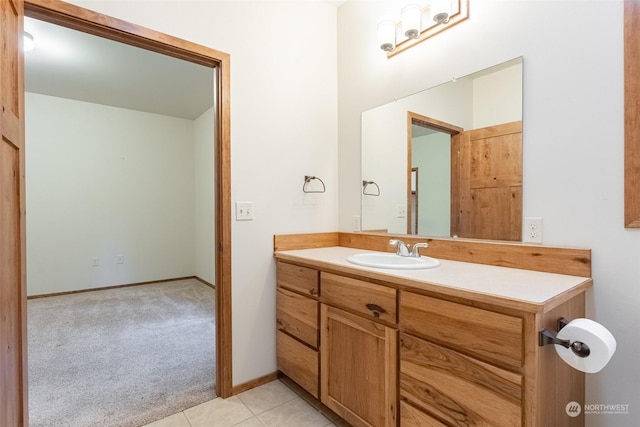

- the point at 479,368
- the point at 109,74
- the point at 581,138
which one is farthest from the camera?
the point at 109,74

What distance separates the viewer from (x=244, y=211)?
1.90 meters

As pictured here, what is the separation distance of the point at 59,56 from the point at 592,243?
419 centimetres

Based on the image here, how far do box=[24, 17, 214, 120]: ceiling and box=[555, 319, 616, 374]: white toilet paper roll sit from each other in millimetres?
3148

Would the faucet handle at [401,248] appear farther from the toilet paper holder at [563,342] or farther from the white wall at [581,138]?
the toilet paper holder at [563,342]

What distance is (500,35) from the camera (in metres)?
1.50

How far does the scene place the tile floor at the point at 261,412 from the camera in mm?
1601

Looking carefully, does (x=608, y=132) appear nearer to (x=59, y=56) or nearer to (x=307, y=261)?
(x=307, y=261)

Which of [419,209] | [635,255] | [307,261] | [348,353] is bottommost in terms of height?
[348,353]

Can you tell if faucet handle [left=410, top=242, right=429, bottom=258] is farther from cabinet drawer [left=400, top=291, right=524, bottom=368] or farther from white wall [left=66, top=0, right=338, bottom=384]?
white wall [left=66, top=0, right=338, bottom=384]

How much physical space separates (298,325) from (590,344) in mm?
1335

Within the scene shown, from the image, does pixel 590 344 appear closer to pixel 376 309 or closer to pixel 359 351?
pixel 376 309

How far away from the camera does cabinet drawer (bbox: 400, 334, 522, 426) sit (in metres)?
0.94

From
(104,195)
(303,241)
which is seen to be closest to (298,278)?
(303,241)

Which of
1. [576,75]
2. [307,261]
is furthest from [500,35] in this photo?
[307,261]
